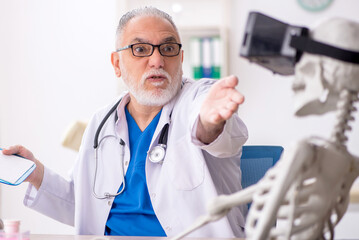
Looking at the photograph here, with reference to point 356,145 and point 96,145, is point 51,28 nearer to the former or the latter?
point 96,145

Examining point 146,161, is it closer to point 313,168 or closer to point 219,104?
point 219,104

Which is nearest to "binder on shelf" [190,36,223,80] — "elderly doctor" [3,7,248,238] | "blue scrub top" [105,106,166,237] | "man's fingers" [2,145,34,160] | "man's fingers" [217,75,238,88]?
"elderly doctor" [3,7,248,238]

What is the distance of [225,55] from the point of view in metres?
3.42

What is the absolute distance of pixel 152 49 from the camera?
183cm

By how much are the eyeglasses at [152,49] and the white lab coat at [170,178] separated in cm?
14

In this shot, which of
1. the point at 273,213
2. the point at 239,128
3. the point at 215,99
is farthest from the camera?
the point at 239,128

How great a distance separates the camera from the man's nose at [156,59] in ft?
5.90

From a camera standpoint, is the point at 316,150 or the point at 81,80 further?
the point at 81,80

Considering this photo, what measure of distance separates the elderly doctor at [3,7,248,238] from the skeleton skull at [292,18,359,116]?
62cm

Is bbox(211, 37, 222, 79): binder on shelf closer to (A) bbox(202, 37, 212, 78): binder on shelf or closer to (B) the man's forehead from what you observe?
(A) bbox(202, 37, 212, 78): binder on shelf

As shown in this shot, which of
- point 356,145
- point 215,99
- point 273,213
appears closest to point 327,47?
point 273,213

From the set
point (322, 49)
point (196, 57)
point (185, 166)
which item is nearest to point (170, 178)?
point (185, 166)

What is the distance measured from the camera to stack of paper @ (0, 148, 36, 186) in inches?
55.9

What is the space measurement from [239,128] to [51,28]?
262 centimetres
